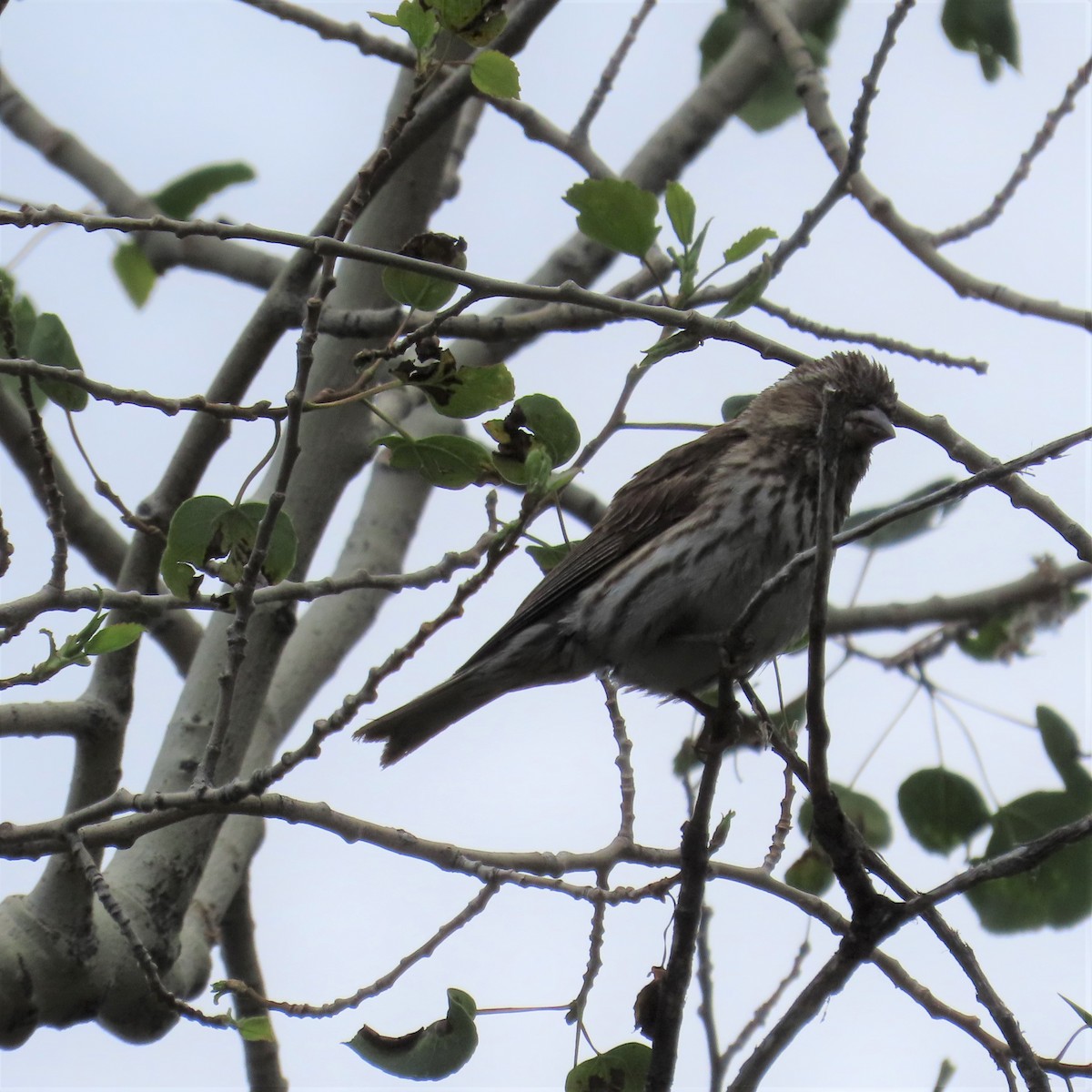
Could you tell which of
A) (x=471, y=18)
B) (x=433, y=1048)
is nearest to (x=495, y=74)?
(x=471, y=18)

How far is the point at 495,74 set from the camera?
3.44 metres

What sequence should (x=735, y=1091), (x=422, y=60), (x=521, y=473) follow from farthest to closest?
(x=521, y=473) → (x=422, y=60) → (x=735, y=1091)

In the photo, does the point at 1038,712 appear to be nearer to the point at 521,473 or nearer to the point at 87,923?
the point at 521,473

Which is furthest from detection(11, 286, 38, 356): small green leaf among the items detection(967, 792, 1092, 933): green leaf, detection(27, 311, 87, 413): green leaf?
detection(967, 792, 1092, 933): green leaf

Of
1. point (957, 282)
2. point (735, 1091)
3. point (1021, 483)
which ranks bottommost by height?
point (735, 1091)

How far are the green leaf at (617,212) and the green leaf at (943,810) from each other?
244 centimetres

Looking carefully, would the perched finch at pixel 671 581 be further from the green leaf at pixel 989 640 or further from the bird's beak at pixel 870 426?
the green leaf at pixel 989 640

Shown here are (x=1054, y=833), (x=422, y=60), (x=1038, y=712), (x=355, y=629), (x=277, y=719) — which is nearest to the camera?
(x=1054, y=833)

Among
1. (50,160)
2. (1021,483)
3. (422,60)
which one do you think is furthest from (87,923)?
Result: (50,160)

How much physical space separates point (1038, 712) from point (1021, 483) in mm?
1590

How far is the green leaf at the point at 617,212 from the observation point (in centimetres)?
360

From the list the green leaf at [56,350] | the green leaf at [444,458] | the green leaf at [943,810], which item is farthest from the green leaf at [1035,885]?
the green leaf at [56,350]

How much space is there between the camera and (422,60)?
335 centimetres

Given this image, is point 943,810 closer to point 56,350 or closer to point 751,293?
point 751,293
